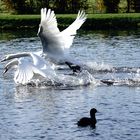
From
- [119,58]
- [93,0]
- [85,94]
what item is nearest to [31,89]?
[85,94]

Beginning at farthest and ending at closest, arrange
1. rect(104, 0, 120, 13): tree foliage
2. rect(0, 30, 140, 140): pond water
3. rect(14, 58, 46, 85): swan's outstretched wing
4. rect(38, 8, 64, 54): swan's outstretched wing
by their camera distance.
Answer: rect(104, 0, 120, 13): tree foliage, rect(38, 8, 64, 54): swan's outstretched wing, rect(14, 58, 46, 85): swan's outstretched wing, rect(0, 30, 140, 140): pond water

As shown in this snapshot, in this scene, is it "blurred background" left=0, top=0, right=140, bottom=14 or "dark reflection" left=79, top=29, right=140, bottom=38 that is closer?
"dark reflection" left=79, top=29, right=140, bottom=38

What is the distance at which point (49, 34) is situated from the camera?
3009cm

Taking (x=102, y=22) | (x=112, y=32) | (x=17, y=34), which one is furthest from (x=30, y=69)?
(x=102, y=22)

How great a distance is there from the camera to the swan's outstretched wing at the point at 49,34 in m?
29.5

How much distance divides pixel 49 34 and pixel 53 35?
318mm

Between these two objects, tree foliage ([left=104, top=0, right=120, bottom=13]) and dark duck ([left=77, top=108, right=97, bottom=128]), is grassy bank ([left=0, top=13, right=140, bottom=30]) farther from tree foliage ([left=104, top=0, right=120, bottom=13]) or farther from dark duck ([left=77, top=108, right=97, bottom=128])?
dark duck ([left=77, top=108, right=97, bottom=128])

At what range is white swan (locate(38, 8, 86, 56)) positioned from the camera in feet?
97.2

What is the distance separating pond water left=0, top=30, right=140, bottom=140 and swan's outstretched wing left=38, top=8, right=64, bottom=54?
213 centimetres

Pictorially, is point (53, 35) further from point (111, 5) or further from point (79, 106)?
point (111, 5)

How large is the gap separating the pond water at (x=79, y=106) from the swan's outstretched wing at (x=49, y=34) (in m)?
2.13

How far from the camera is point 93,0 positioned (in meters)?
84.1

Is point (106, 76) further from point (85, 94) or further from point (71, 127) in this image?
point (71, 127)

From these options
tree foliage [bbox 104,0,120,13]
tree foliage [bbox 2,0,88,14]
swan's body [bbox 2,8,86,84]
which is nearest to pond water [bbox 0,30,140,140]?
swan's body [bbox 2,8,86,84]
